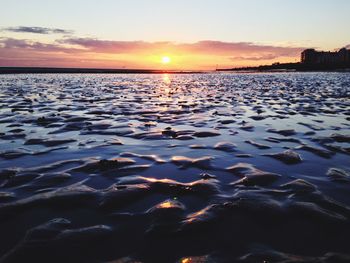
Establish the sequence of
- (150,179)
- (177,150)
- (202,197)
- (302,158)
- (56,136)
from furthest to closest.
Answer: (56,136) → (177,150) → (302,158) → (150,179) → (202,197)

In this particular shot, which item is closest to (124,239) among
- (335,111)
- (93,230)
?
(93,230)

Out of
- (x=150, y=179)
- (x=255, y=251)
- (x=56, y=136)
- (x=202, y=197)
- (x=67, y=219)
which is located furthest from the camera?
(x=56, y=136)

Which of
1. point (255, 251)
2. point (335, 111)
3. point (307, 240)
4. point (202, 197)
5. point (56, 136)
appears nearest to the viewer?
point (255, 251)

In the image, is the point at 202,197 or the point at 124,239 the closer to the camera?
the point at 124,239

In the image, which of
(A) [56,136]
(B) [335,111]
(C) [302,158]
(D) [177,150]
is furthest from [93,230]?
(B) [335,111]

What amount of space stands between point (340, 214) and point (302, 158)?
2.75 m

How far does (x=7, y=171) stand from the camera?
19.5ft

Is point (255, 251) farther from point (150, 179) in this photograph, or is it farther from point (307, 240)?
point (150, 179)

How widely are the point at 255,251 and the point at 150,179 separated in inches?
104

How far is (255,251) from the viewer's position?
328 centimetres

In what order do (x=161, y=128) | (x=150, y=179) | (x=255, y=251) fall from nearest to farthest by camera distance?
1. (x=255, y=251)
2. (x=150, y=179)
3. (x=161, y=128)

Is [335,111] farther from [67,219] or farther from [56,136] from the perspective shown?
[67,219]

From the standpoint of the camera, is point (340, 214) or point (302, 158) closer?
point (340, 214)

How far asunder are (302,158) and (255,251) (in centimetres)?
403
